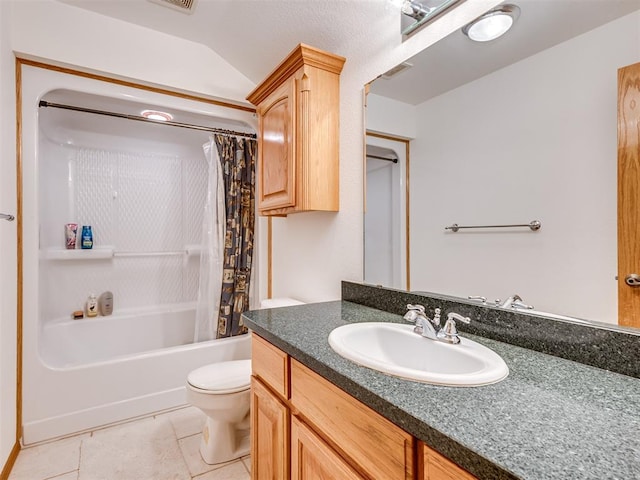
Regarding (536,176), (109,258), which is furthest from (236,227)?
(536,176)

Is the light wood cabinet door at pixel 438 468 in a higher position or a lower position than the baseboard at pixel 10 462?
higher

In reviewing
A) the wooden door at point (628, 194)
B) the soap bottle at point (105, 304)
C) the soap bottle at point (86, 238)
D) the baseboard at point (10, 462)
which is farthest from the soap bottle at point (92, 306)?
the wooden door at point (628, 194)

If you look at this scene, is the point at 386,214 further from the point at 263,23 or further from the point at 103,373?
the point at 103,373

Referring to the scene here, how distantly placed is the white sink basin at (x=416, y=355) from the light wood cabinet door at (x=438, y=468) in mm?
170

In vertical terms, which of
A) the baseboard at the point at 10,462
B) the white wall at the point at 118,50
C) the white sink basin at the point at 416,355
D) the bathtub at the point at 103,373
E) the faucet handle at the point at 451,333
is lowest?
the baseboard at the point at 10,462

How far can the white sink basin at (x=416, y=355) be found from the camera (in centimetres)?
74

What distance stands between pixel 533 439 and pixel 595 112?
0.83 meters

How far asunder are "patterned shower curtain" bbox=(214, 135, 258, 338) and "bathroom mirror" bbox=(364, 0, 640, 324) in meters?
1.43

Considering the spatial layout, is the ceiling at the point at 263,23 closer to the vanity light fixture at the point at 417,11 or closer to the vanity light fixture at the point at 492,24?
the vanity light fixture at the point at 417,11

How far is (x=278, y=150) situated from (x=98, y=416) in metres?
1.94

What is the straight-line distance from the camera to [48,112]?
2.48 meters

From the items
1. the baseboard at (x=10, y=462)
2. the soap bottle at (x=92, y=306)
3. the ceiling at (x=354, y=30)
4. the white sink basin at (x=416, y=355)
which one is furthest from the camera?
the soap bottle at (x=92, y=306)

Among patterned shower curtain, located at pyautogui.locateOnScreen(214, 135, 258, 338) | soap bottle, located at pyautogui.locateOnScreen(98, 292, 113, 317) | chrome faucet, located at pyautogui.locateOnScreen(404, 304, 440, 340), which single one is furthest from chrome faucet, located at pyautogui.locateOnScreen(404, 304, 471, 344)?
soap bottle, located at pyautogui.locateOnScreen(98, 292, 113, 317)

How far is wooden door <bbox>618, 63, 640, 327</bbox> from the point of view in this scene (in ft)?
2.61
